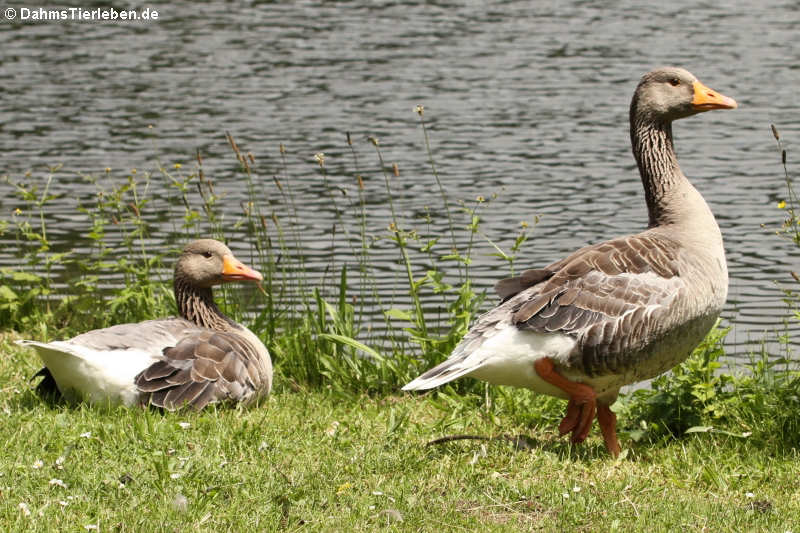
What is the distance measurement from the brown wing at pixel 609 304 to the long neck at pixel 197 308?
240 centimetres

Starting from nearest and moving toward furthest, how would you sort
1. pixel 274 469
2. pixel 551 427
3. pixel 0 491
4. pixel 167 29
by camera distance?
pixel 0 491 < pixel 274 469 < pixel 551 427 < pixel 167 29

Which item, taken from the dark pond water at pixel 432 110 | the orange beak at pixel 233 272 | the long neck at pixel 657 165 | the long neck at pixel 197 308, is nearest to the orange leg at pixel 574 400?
the long neck at pixel 657 165

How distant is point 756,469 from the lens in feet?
19.9

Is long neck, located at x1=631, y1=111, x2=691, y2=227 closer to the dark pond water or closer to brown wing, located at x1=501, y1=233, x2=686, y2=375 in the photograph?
brown wing, located at x1=501, y1=233, x2=686, y2=375

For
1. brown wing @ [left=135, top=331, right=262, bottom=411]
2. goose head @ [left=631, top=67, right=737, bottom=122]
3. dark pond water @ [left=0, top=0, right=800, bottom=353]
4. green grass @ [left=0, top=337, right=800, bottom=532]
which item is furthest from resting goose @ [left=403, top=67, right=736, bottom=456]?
dark pond water @ [left=0, top=0, right=800, bottom=353]

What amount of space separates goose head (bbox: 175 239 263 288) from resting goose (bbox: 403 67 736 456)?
2054 mm

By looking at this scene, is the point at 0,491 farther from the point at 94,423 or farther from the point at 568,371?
the point at 568,371

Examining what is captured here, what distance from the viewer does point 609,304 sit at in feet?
19.7

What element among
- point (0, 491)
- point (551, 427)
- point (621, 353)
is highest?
point (621, 353)

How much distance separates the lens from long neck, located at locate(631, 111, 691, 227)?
6.73m

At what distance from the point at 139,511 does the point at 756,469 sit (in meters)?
3.31

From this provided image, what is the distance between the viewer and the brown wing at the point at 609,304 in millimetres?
5973

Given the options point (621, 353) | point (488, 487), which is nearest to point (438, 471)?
point (488, 487)

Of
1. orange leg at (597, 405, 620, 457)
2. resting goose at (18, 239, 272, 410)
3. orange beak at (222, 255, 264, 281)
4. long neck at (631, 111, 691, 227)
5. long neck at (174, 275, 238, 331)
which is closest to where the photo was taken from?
orange leg at (597, 405, 620, 457)
